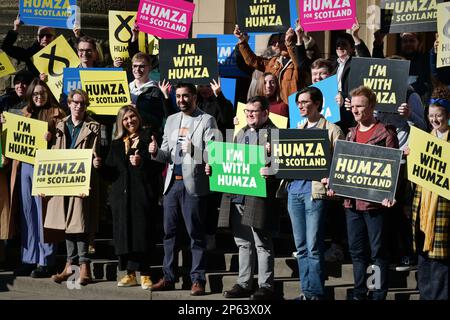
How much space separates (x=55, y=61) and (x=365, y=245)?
16.0 ft

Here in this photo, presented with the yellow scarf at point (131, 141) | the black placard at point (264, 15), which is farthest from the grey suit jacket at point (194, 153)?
the black placard at point (264, 15)

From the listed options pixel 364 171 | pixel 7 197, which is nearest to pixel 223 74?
pixel 7 197

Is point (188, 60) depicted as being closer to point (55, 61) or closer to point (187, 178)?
point (187, 178)

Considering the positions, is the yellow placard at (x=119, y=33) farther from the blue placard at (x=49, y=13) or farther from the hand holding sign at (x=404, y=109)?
the hand holding sign at (x=404, y=109)

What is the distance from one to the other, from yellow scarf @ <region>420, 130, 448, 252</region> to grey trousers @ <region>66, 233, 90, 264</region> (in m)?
3.81

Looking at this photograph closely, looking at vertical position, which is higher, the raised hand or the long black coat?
the raised hand

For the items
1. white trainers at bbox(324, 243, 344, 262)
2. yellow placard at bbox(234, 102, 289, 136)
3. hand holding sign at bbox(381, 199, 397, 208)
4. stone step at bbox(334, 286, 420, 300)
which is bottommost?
stone step at bbox(334, 286, 420, 300)

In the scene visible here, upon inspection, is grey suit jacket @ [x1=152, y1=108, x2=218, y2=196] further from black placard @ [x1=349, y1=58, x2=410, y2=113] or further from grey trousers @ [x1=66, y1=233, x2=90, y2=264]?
black placard @ [x1=349, y1=58, x2=410, y2=113]

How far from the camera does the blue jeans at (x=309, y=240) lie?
1186cm

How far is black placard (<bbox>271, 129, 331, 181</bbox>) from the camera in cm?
1177

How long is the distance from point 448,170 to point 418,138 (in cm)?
42

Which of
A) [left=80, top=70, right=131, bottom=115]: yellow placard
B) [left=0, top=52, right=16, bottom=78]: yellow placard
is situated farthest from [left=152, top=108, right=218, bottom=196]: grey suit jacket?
[left=0, top=52, right=16, bottom=78]: yellow placard

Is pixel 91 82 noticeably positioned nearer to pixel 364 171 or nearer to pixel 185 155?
pixel 185 155

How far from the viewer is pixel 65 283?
528 inches
